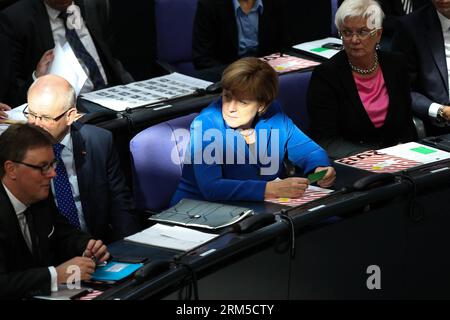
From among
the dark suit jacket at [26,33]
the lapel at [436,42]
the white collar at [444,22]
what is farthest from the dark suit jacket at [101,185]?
the white collar at [444,22]

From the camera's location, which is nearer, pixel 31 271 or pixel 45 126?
pixel 31 271

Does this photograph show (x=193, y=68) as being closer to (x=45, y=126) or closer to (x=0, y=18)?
(x=0, y=18)

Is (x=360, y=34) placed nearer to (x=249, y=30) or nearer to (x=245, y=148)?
(x=245, y=148)

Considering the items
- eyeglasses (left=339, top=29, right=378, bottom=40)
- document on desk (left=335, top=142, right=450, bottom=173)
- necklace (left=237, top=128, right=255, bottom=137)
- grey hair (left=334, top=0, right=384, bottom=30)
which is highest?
grey hair (left=334, top=0, right=384, bottom=30)

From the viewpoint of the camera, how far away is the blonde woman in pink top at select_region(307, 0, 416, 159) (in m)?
4.92

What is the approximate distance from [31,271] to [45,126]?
3.20ft

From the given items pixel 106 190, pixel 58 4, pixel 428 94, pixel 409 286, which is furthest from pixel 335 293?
pixel 58 4

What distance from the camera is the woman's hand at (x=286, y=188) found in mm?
4105

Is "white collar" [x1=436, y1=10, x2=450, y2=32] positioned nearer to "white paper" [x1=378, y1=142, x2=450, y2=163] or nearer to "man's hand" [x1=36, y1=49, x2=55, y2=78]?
"white paper" [x1=378, y1=142, x2=450, y2=163]

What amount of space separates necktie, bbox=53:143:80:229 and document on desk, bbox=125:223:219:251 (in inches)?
20.8

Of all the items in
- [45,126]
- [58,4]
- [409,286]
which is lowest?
[409,286]

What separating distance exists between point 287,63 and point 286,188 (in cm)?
196

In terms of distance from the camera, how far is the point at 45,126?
160 inches

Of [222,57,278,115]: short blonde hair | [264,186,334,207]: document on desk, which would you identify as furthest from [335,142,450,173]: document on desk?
[222,57,278,115]: short blonde hair
